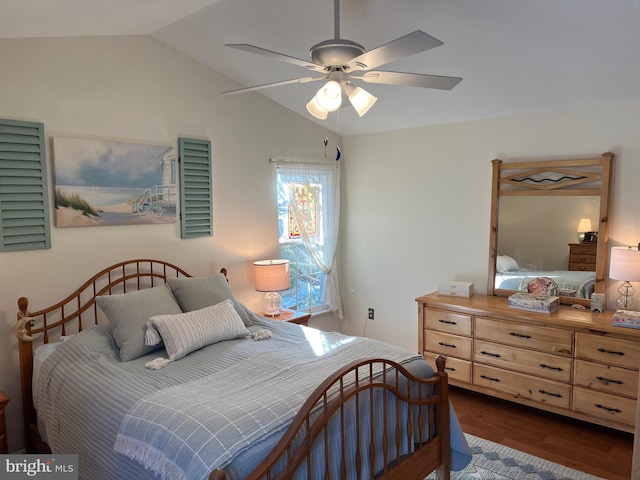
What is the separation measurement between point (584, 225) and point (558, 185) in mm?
346

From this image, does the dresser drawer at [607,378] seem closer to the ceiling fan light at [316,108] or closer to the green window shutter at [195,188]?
the ceiling fan light at [316,108]

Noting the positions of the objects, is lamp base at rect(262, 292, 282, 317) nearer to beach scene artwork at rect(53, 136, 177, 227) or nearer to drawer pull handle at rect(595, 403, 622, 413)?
beach scene artwork at rect(53, 136, 177, 227)

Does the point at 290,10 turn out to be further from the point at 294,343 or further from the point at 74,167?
the point at 294,343

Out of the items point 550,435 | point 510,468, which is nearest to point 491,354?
point 550,435

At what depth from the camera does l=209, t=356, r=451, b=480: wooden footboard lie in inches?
66.2

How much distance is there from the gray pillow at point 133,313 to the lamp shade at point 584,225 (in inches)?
114

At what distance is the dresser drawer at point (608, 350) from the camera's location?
2.88 meters

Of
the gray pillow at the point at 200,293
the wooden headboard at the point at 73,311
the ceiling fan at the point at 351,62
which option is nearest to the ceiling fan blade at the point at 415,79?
the ceiling fan at the point at 351,62

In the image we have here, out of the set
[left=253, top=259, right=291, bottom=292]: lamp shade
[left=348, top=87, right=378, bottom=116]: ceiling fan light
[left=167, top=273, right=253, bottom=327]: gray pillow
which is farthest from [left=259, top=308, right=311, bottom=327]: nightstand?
[left=348, top=87, right=378, bottom=116]: ceiling fan light

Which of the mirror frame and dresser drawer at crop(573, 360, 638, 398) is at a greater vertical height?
the mirror frame

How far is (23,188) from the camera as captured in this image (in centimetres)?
272

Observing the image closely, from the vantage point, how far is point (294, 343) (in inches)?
110

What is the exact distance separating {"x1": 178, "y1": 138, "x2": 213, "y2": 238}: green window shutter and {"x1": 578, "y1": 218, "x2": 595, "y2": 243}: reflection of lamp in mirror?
2806mm

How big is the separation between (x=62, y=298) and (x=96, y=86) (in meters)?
1.39
